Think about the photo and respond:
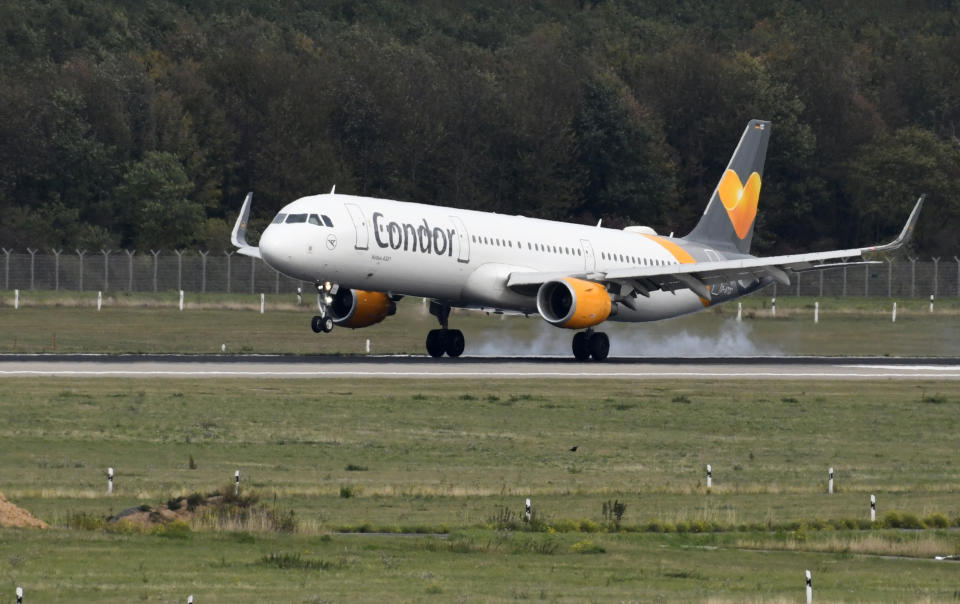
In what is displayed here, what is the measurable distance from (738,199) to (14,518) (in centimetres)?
4808

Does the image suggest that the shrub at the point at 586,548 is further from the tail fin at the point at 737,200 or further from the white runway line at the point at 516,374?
the tail fin at the point at 737,200

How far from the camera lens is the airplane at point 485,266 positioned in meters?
52.8

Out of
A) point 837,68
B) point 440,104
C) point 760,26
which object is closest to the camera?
point 440,104

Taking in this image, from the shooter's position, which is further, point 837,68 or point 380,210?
point 837,68

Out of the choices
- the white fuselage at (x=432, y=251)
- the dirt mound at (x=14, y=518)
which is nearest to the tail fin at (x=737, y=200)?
the white fuselage at (x=432, y=251)

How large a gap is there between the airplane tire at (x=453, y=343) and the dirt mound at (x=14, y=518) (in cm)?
3485

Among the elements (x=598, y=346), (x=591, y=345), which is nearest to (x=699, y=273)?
(x=598, y=346)

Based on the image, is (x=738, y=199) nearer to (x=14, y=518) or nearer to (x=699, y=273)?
(x=699, y=273)

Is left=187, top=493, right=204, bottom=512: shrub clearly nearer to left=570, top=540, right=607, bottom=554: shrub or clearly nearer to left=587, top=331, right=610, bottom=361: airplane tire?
left=570, top=540, right=607, bottom=554: shrub

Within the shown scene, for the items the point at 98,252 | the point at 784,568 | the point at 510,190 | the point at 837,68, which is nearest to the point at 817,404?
the point at 784,568

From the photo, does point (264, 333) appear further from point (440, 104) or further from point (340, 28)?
point (340, 28)

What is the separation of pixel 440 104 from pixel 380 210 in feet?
228

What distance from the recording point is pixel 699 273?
58.7m

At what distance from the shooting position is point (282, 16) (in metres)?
A: 164
